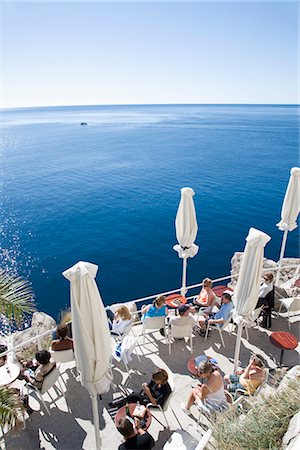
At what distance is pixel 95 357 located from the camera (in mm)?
4129

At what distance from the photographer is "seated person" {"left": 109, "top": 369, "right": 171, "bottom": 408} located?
4801 mm

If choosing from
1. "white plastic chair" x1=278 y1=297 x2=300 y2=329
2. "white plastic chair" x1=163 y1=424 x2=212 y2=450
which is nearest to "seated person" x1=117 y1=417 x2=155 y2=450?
"white plastic chair" x1=163 y1=424 x2=212 y2=450

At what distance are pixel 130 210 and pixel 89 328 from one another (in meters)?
27.1

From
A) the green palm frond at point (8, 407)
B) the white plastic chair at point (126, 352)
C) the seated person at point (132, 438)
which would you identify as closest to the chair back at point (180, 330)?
the white plastic chair at point (126, 352)

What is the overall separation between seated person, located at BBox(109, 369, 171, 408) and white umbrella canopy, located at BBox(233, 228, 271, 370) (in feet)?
5.78

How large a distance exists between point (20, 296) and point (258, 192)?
1335 inches

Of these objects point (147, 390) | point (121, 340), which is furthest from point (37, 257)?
point (147, 390)

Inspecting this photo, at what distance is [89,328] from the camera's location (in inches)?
159

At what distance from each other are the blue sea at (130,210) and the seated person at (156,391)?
1215cm

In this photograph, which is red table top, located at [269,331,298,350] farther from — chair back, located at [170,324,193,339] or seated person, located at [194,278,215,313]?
chair back, located at [170,324,193,339]

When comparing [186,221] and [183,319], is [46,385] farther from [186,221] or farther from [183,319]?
[186,221]

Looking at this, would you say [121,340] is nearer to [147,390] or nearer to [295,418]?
[147,390]

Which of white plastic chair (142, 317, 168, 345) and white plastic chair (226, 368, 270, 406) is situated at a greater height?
→ white plastic chair (142, 317, 168, 345)

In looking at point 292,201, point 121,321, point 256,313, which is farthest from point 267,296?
point 121,321
